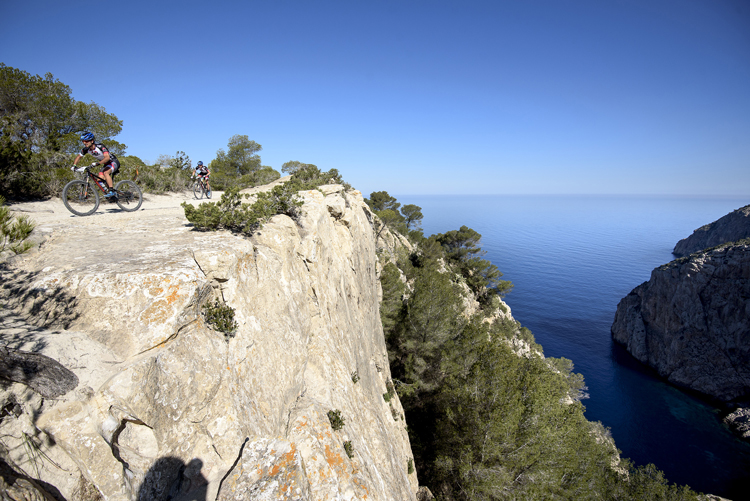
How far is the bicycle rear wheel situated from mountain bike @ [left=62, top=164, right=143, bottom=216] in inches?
213

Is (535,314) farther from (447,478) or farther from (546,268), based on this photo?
(447,478)

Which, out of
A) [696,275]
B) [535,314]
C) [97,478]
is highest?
[97,478]

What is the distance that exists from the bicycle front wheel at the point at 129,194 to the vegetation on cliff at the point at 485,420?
A: 2092 cm

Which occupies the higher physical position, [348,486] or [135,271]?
A: [135,271]

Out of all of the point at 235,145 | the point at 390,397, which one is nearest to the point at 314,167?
the point at 235,145

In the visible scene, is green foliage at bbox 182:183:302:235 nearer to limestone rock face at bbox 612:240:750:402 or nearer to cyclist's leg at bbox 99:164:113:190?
cyclist's leg at bbox 99:164:113:190

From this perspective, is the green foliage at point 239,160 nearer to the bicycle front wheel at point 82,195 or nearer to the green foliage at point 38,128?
the green foliage at point 38,128

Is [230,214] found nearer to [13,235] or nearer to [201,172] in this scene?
[13,235]

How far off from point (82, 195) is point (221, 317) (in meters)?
9.23

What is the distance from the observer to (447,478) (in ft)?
→ 61.6

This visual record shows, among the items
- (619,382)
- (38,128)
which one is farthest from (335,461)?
(619,382)

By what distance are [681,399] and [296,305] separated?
74.7 metres

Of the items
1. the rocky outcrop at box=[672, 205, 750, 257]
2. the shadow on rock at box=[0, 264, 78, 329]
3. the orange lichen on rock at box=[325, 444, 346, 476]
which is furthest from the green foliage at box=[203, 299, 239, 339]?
the rocky outcrop at box=[672, 205, 750, 257]

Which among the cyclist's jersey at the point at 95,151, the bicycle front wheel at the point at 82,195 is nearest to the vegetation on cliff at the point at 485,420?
the bicycle front wheel at the point at 82,195
